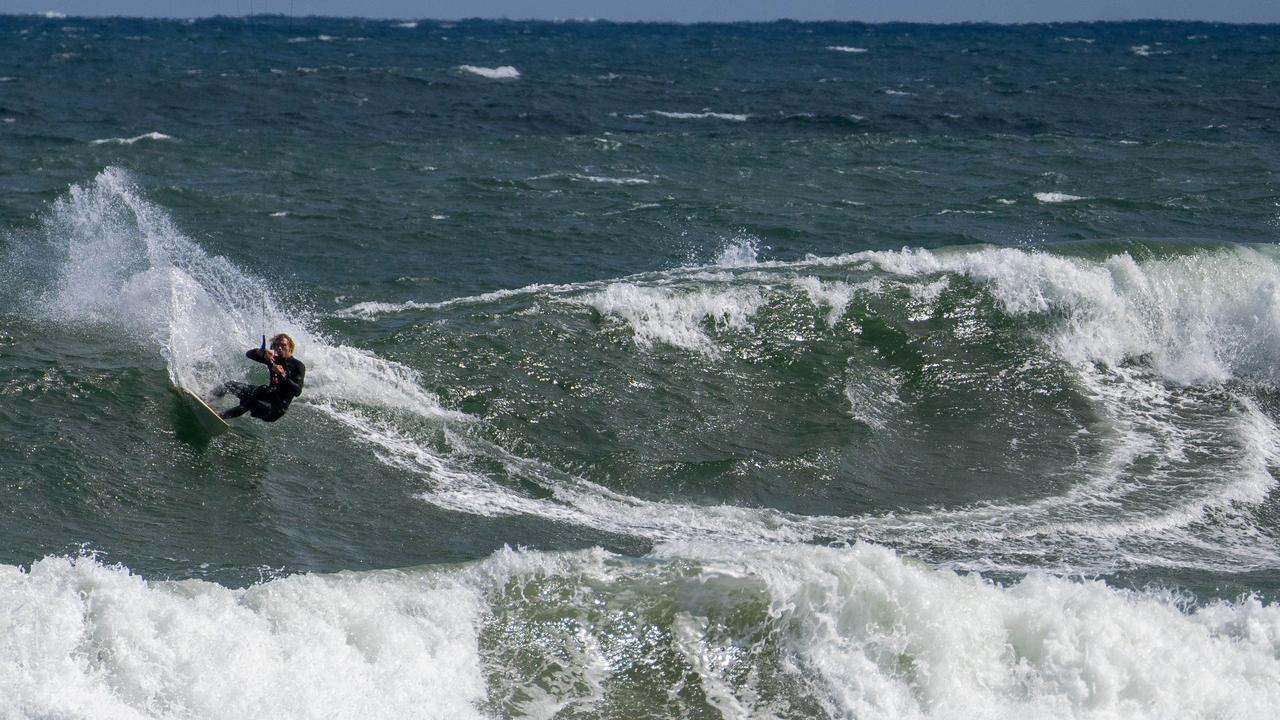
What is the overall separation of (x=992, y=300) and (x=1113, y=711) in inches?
375

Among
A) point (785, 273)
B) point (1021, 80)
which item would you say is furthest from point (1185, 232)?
point (1021, 80)

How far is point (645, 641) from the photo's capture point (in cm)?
935

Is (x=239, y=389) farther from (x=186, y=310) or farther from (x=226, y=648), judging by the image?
(x=226, y=648)

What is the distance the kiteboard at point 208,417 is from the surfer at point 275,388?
0.15 m

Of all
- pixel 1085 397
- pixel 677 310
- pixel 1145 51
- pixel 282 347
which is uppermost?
pixel 1145 51

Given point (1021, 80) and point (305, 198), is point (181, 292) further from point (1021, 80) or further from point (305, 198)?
point (1021, 80)

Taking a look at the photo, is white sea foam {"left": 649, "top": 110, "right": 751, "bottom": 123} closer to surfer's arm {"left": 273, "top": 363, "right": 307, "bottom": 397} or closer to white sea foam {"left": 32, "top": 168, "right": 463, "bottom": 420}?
white sea foam {"left": 32, "top": 168, "right": 463, "bottom": 420}

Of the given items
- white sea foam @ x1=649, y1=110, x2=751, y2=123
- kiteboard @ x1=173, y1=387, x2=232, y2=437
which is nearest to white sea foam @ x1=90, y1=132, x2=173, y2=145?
white sea foam @ x1=649, y1=110, x2=751, y2=123

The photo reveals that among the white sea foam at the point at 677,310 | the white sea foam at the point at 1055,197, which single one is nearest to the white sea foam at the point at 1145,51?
the white sea foam at the point at 1055,197

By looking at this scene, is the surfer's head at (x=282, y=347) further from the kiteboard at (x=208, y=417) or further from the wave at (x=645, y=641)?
the wave at (x=645, y=641)

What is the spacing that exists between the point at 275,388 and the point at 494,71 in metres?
45.9

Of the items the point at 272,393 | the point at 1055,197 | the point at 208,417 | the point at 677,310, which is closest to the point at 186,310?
the point at 208,417

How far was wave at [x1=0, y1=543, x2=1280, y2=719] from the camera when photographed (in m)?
8.15

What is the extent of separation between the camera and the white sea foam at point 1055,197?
2662 centimetres
